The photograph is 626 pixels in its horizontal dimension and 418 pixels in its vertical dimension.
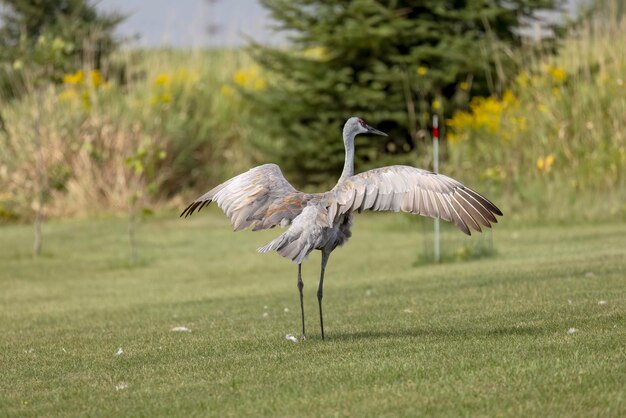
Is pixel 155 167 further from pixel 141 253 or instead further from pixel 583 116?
pixel 583 116

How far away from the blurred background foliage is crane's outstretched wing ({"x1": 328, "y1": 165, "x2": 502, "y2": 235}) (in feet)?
43.9

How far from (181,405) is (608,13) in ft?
67.7

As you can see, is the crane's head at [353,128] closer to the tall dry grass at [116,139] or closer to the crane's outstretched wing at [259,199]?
the crane's outstretched wing at [259,199]

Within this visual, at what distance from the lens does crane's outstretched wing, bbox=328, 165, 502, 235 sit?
29.1ft

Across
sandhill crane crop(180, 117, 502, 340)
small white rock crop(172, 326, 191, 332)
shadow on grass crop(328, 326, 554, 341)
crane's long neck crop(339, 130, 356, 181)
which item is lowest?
small white rock crop(172, 326, 191, 332)

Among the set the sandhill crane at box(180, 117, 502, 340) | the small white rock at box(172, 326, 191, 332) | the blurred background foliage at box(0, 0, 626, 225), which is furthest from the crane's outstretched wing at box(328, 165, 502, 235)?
the blurred background foliage at box(0, 0, 626, 225)

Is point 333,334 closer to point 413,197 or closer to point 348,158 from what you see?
point 348,158

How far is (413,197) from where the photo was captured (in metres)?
8.95

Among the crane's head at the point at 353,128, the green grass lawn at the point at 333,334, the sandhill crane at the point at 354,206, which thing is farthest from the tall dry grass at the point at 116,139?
the sandhill crane at the point at 354,206

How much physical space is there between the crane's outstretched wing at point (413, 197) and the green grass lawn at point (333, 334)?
98 cm

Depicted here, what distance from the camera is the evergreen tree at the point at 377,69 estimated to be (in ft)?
82.9

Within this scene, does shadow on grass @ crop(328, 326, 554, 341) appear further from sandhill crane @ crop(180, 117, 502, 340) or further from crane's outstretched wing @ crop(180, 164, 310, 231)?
crane's outstretched wing @ crop(180, 164, 310, 231)

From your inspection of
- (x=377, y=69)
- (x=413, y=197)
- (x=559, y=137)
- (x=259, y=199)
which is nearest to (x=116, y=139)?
(x=377, y=69)

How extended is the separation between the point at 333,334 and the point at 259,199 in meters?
1.33
